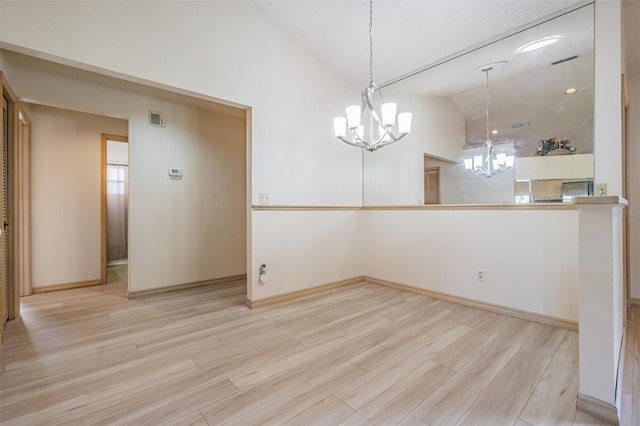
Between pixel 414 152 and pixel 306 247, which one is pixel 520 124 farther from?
pixel 306 247

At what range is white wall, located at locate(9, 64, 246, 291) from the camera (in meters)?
3.16

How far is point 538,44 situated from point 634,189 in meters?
2.03

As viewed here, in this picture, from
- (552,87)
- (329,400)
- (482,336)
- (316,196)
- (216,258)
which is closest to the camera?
(329,400)

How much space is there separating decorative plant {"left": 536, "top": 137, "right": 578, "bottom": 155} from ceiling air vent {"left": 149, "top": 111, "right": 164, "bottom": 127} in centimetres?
417

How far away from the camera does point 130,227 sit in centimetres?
334

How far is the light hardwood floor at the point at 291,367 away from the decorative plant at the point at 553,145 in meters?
1.53

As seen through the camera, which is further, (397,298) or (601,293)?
(397,298)

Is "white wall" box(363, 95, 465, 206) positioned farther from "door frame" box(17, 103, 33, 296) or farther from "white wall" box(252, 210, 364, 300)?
"door frame" box(17, 103, 33, 296)

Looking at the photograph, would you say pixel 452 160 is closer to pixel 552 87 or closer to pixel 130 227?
pixel 552 87

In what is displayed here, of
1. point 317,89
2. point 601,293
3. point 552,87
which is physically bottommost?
point 601,293

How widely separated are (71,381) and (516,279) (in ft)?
11.4

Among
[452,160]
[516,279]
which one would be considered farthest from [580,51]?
[516,279]

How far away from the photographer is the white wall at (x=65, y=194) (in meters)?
3.44

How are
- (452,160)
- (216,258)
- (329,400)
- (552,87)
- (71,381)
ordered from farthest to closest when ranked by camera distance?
(216,258)
(452,160)
(552,87)
(71,381)
(329,400)
